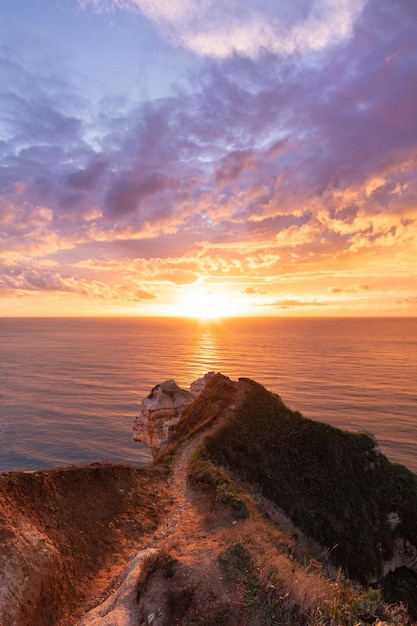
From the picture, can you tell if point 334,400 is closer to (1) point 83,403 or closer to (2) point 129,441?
(2) point 129,441

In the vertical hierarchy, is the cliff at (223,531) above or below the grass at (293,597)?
below

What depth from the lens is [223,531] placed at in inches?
A: 698

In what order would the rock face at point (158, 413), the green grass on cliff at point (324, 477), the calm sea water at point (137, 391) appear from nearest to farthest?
1. the green grass on cliff at point (324, 477)
2. the rock face at point (158, 413)
3. the calm sea water at point (137, 391)

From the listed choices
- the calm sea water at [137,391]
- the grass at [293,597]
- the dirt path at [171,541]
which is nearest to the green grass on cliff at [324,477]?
the dirt path at [171,541]

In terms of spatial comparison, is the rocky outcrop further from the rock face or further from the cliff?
the rock face

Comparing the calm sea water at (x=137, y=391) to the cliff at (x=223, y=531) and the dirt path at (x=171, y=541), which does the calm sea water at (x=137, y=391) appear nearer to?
the cliff at (x=223, y=531)

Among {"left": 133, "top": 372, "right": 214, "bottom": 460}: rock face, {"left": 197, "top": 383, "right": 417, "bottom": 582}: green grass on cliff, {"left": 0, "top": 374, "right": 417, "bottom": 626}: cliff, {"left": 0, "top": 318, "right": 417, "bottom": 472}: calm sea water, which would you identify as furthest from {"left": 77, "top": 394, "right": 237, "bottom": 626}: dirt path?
{"left": 0, "top": 318, "right": 417, "bottom": 472}: calm sea water

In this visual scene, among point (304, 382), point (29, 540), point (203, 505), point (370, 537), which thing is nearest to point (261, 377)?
point (304, 382)

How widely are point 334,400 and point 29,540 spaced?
86.1 m

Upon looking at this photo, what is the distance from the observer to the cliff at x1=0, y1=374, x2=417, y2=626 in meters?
11.6

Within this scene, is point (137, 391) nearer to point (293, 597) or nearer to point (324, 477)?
point (324, 477)

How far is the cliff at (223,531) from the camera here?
11625 millimetres

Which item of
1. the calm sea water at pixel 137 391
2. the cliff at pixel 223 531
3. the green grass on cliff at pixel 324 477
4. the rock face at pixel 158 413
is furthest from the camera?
the calm sea water at pixel 137 391

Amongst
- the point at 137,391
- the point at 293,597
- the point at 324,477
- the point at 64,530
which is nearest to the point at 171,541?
the point at 64,530
